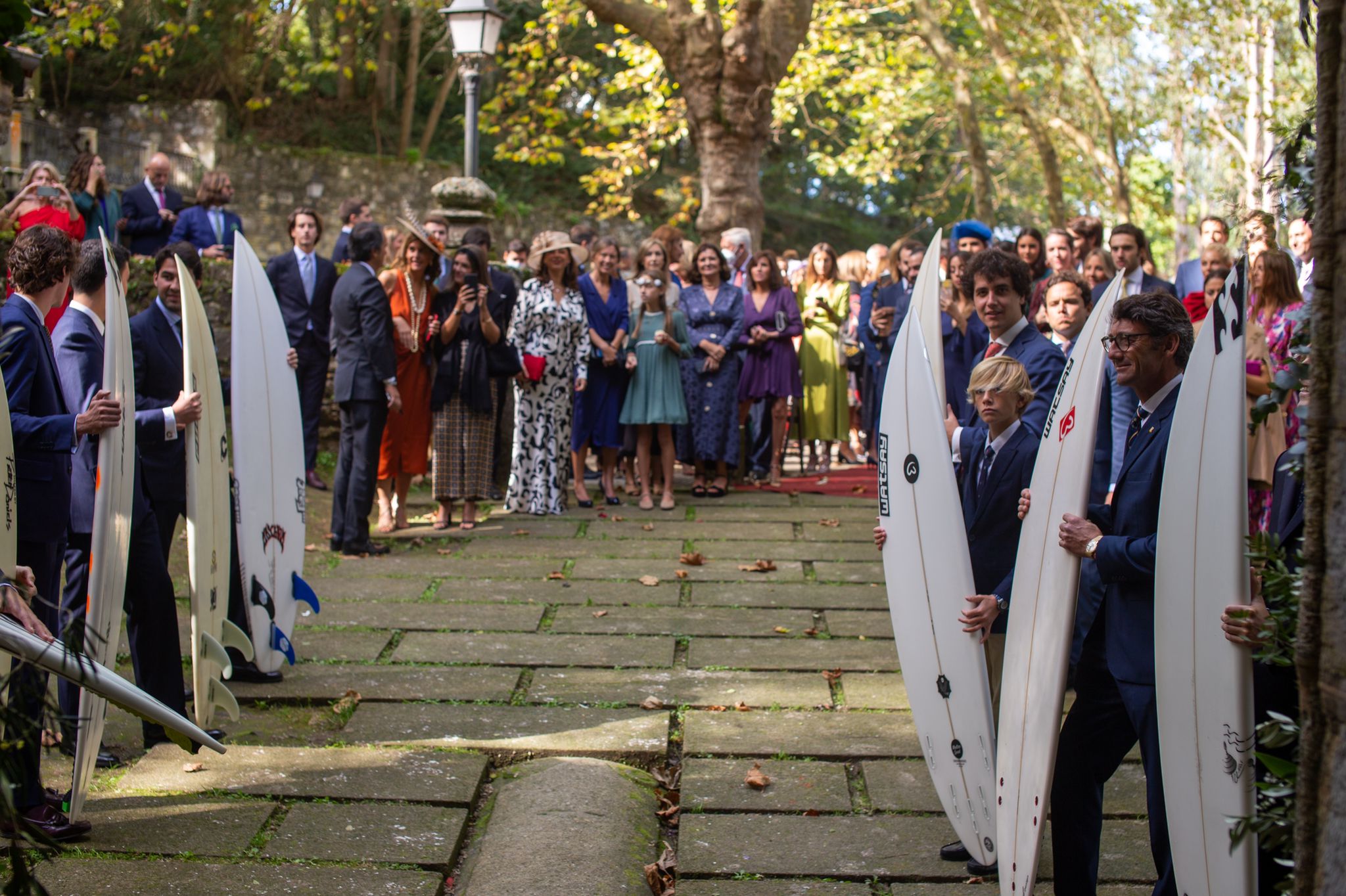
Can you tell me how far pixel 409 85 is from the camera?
24.2m

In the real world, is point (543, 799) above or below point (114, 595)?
below

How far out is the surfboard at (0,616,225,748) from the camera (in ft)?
7.23

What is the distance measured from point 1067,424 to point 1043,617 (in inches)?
20.2

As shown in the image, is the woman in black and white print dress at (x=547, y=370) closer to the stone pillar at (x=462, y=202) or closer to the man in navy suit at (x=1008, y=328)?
the stone pillar at (x=462, y=202)

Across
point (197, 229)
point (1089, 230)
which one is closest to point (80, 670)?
point (1089, 230)

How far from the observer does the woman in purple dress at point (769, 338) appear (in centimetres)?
1015

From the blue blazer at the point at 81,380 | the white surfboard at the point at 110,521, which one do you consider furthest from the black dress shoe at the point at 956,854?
the blue blazer at the point at 81,380

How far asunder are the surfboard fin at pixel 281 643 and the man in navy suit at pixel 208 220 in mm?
5223

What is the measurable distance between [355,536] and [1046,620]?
5.33 meters

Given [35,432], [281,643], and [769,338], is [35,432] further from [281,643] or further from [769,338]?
[769,338]

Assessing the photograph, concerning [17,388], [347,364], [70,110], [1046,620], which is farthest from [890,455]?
[70,110]

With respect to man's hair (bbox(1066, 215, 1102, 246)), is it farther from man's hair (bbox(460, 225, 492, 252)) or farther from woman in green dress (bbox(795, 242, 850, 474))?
man's hair (bbox(460, 225, 492, 252))

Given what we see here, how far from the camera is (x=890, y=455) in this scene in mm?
4172

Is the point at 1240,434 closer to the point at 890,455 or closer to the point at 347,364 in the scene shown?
the point at 890,455
